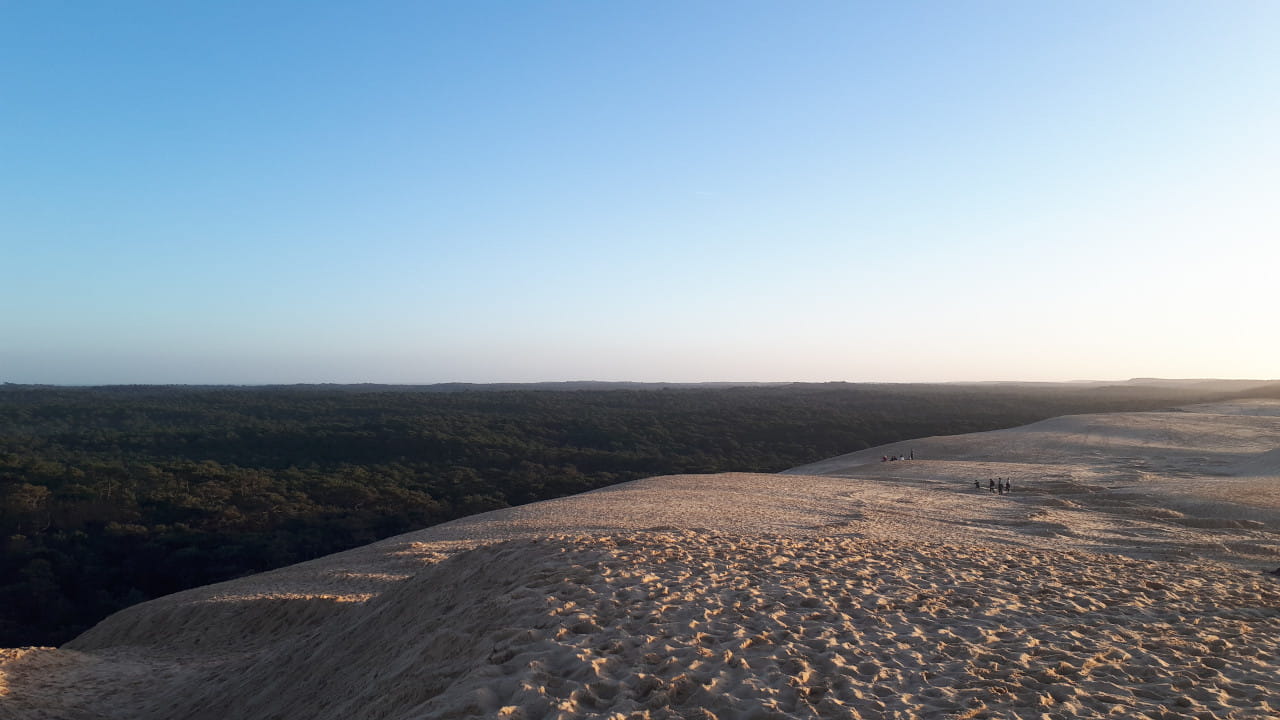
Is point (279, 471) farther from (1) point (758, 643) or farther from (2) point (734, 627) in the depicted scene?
(1) point (758, 643)

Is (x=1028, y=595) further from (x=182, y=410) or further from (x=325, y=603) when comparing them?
(x=182, y=410)

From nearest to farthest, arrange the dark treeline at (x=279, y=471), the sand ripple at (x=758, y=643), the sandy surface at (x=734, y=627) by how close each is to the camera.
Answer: the sand ripple at (x=758, y=643) → the sandy surface at (x=734, y=627) → the dark treeline at (x=279, y=471)

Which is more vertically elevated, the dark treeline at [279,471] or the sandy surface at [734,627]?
the sandy surface at [734,627]

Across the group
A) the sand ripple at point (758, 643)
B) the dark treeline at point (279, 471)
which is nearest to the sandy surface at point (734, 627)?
the sand ripple at point (758, 643)

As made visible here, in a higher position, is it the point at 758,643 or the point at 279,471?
the point at 758,643

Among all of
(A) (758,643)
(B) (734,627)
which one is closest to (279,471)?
(B) (734,627)

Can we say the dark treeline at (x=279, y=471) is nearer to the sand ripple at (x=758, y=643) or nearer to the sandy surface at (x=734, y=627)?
the sandy surface at (x=734, y=627)
